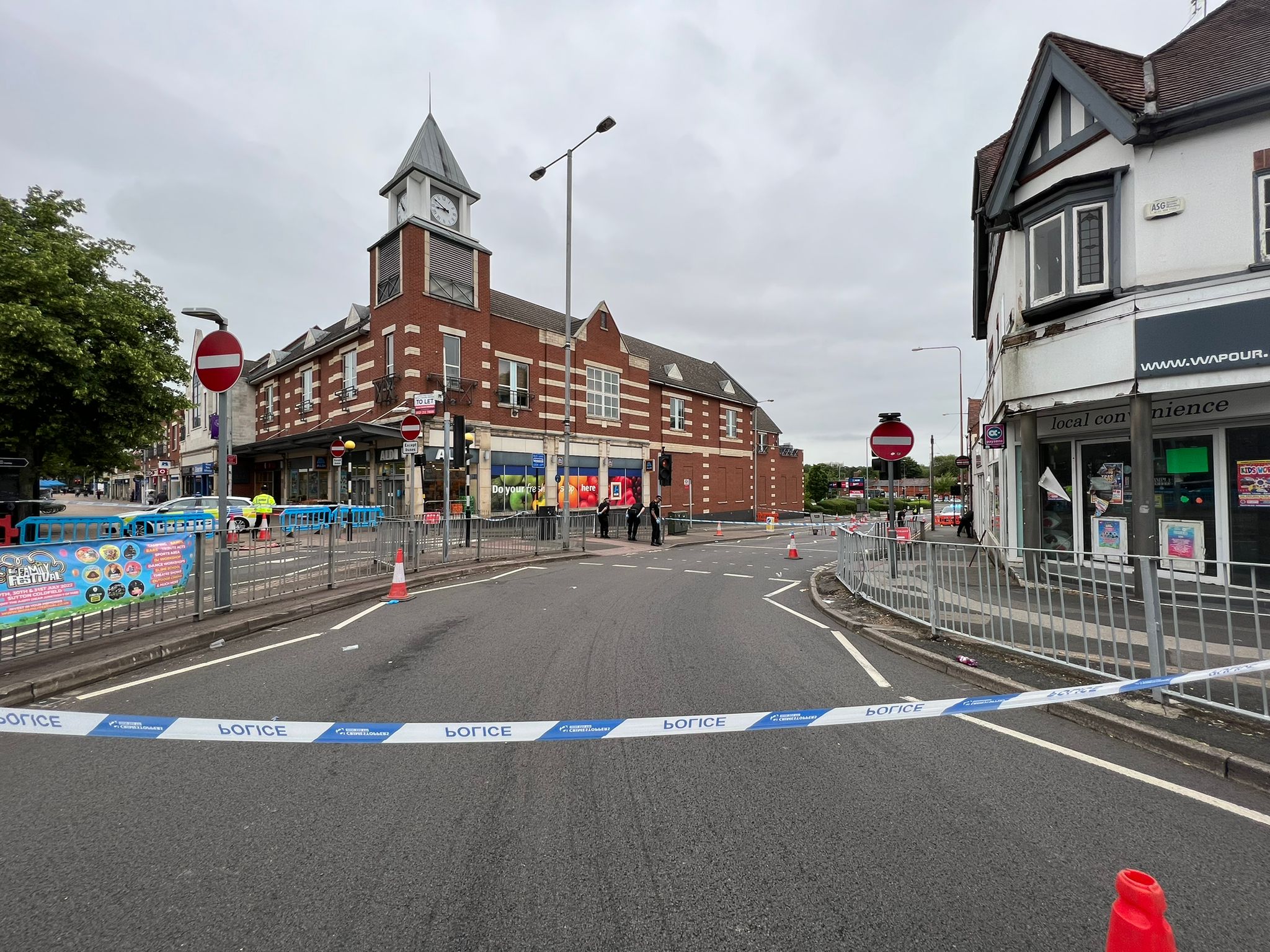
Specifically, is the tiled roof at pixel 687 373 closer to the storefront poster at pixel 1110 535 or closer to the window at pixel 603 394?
the window at pixel 603 394

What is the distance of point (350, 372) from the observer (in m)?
27.9

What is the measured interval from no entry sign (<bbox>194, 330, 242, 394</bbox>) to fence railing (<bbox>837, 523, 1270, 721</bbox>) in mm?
8937

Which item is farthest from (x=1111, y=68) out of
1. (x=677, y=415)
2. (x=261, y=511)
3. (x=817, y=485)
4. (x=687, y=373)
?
(x=817, y=485)

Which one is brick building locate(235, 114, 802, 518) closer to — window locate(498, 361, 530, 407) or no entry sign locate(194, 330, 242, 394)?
window locate(498, 361, 530, 407)

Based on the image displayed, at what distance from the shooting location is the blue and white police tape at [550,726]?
3.71m

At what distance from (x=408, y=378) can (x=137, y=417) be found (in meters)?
8.83

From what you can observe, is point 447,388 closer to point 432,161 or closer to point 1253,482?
point 432,161

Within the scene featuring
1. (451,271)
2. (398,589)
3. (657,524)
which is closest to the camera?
(398,589)

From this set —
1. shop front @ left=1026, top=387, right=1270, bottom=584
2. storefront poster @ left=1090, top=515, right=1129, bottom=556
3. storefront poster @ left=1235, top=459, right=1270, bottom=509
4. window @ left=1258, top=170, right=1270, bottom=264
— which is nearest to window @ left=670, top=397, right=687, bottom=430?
shop front @ left=1026, top=387, right=1270, bottom=584

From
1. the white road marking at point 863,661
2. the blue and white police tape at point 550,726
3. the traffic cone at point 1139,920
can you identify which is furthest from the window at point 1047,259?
the traffic cone at point 1139,920

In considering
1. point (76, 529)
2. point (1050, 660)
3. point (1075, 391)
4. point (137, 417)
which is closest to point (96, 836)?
point (1050, 660)

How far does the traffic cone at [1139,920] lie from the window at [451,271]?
26.6 m

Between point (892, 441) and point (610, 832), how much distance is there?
8.41 metres

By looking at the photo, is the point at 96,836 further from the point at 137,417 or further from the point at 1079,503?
the point at 137,417
